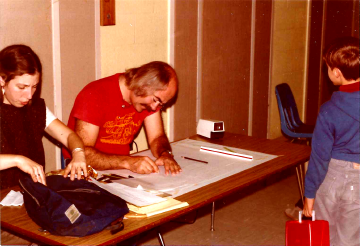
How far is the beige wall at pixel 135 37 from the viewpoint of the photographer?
11.7ft

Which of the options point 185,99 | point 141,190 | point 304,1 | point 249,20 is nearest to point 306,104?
point 304,1

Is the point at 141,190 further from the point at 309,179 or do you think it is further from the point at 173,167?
the point at 309,179

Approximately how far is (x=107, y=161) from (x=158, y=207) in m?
0.65

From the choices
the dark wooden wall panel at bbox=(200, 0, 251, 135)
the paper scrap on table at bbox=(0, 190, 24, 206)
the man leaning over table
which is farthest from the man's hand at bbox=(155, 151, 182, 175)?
the dark wooden wall panel at bbox=(200, 0, 251, 135)

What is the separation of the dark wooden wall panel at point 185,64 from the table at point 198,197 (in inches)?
45.5

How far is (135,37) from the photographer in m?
3.77

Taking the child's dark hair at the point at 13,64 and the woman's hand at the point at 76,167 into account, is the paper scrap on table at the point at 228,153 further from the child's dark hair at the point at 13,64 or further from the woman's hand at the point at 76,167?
the child's dark hair at the point at 13,64

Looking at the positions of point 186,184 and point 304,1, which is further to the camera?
point 304,1

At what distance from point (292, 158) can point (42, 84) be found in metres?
1.61

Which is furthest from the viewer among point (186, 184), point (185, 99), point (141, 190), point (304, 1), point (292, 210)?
point (304, 1)

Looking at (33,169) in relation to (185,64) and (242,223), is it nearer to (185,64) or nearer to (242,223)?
(242,223)

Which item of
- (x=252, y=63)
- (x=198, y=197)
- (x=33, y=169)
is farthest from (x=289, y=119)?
(x=33, y=169)

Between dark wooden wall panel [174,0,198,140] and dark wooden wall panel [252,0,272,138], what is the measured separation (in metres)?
1.09

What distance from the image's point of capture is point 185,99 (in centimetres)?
436
